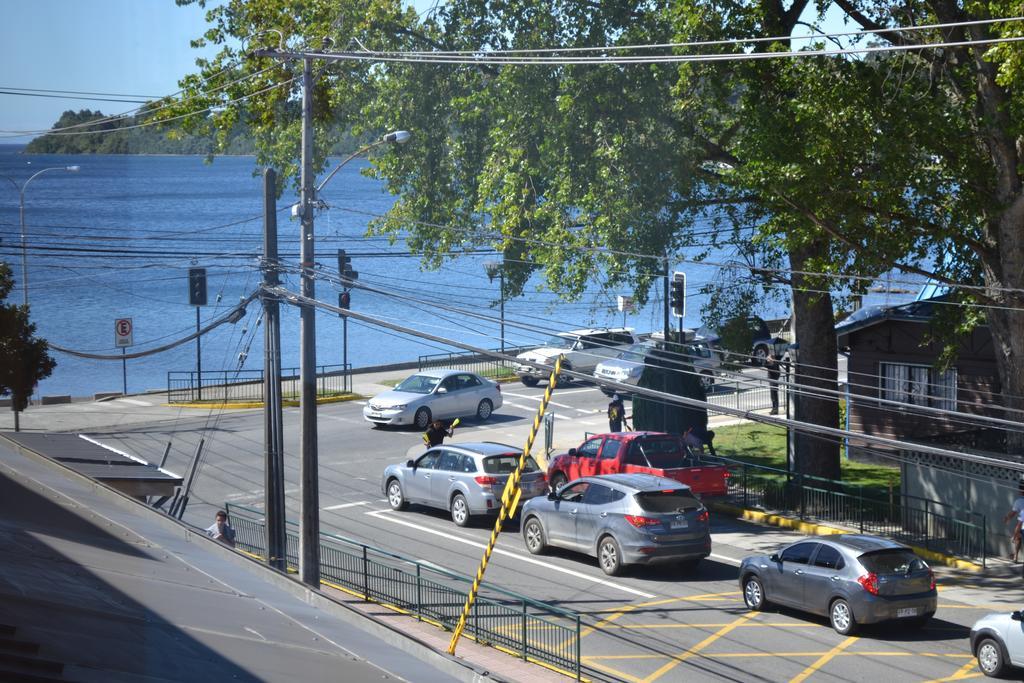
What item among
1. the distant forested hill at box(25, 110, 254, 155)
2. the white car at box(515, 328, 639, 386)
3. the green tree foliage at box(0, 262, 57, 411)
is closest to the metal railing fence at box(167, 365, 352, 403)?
the white car at box(515, 328, 639, 386)

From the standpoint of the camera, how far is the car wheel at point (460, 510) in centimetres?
2231

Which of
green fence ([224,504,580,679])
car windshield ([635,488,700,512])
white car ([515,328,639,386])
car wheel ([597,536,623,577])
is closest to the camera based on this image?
green fence ([224,504,580,679])

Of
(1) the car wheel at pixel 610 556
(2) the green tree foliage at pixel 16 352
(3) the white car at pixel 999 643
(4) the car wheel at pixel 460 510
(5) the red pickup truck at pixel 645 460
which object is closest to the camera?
(3) the white car at pixel 999 643

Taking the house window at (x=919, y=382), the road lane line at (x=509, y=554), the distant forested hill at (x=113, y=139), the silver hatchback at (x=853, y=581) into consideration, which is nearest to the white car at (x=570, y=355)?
the distant forested hill at (x=113, y=139)

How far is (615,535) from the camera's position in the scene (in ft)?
62.2

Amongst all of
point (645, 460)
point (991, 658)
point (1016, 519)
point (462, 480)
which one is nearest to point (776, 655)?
point (991, 658)

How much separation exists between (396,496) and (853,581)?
10.7m

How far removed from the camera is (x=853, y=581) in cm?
1582

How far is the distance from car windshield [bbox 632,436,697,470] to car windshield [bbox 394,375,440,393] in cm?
1022

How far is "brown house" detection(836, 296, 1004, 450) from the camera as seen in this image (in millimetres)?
27734

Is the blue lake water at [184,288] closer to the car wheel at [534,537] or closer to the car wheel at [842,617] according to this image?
the car wheel at [534,537]

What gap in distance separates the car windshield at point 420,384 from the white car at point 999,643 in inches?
787

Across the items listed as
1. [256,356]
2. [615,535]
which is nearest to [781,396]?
[615,535]

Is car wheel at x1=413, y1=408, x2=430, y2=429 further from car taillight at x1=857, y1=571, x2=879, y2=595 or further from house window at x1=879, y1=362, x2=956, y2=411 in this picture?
car taillight at x1=857, y1=571, x2=879, y2=595
